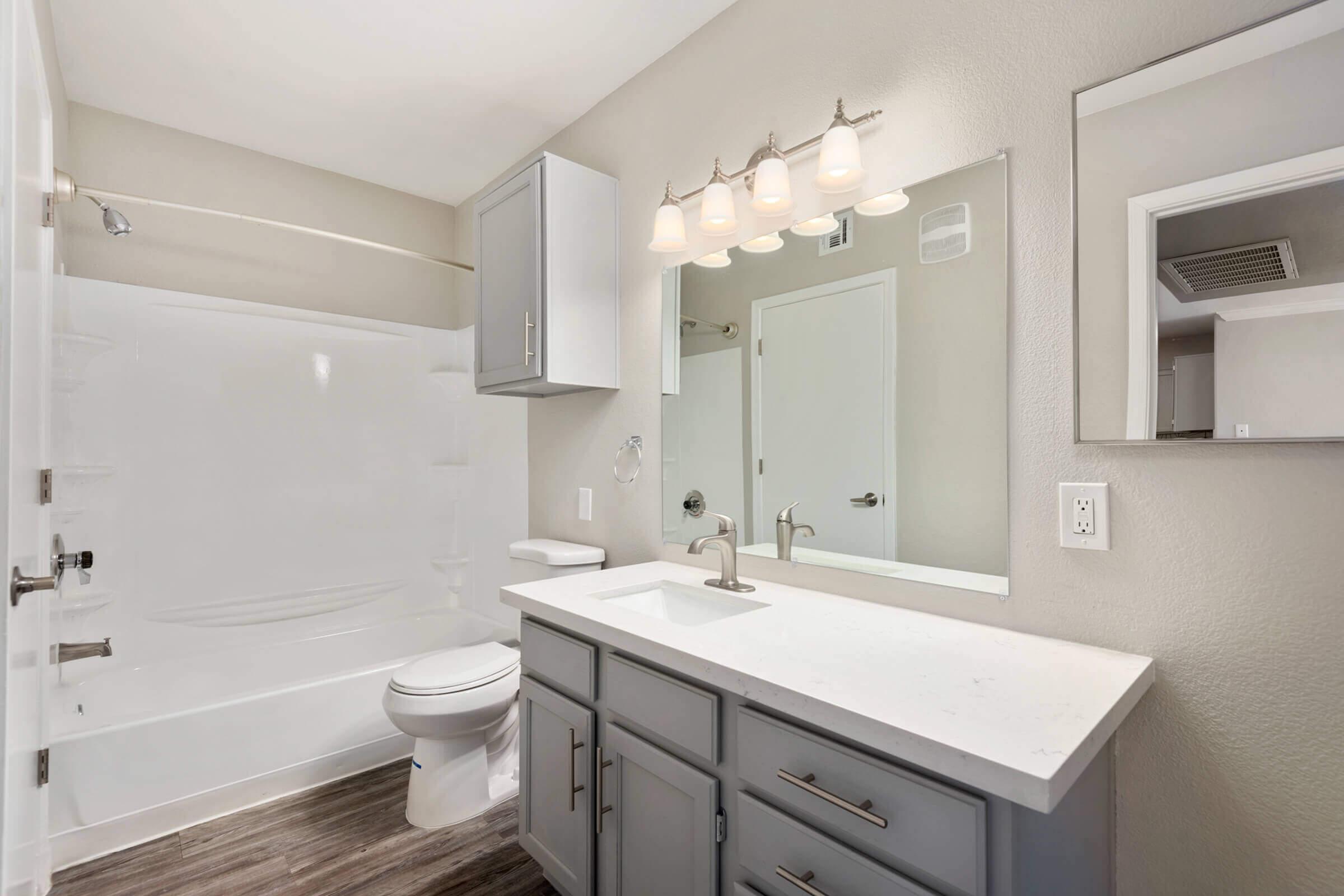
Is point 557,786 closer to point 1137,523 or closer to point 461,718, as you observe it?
point 461,718

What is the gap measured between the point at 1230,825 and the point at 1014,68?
141 cm

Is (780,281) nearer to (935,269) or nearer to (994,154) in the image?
(935,269)

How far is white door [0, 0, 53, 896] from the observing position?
41.1 inches

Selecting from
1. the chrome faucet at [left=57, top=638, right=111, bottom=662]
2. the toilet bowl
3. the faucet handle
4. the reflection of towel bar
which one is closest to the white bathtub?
the toilet bowl

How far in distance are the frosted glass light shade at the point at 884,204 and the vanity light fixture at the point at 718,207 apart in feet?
1.26

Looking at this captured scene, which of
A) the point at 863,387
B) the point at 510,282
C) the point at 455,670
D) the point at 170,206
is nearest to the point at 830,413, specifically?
the point at 863,387

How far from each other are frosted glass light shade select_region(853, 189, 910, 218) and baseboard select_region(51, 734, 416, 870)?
2.51 metres

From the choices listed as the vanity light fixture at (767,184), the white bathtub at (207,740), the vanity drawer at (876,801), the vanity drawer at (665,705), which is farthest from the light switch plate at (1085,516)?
the white bathtub at (207,740)

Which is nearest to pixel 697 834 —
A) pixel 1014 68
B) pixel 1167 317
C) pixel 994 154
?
pixel 1167 317

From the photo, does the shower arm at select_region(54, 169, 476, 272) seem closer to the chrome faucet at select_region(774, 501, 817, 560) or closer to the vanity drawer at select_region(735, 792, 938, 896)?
the chrome faucet at select_region(774, 501, 817, 560)

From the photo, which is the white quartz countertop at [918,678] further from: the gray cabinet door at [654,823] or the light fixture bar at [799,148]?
the light fixture bar at [799,148]

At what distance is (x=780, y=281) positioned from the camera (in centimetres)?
171

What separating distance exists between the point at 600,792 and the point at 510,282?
162 centimetres

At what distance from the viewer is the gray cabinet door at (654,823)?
1.14 metres
